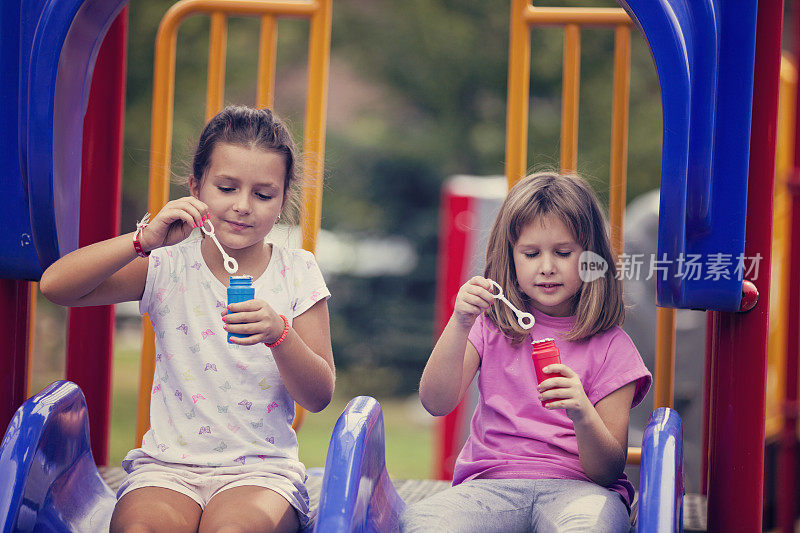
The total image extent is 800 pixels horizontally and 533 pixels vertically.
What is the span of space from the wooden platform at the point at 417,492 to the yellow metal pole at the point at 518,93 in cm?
84

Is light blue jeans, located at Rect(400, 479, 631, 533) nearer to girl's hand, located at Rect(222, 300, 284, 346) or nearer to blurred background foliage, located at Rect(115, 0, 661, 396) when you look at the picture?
girl's hand, located at Rect(222, 300, 284, 346)

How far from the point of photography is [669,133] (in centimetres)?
163

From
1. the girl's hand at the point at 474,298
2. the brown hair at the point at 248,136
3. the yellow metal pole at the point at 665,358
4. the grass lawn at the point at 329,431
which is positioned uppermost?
the brown hair at the point at 248,136

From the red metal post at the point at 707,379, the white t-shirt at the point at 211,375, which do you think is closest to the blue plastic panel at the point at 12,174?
the white t-shirt at the point at 211,375

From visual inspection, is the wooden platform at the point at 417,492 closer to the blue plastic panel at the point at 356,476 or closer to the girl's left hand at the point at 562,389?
the blue plastic panel at the point at 356,476

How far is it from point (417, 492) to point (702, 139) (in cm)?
112

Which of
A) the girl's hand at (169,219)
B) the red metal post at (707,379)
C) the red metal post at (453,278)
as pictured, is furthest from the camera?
the red metal post at (453,278)

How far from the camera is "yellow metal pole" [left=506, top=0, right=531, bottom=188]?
2359 mm

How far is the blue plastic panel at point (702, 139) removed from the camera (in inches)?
64.1

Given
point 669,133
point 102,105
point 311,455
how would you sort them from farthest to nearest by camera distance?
point 311,455, point 102,105, point 669,133

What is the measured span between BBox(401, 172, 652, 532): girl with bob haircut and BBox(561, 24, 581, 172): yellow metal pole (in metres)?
0.35

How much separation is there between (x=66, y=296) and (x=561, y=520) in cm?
106

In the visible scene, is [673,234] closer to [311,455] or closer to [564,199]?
[564,199]

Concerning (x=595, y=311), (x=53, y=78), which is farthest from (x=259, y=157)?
(x=595, y=311)
